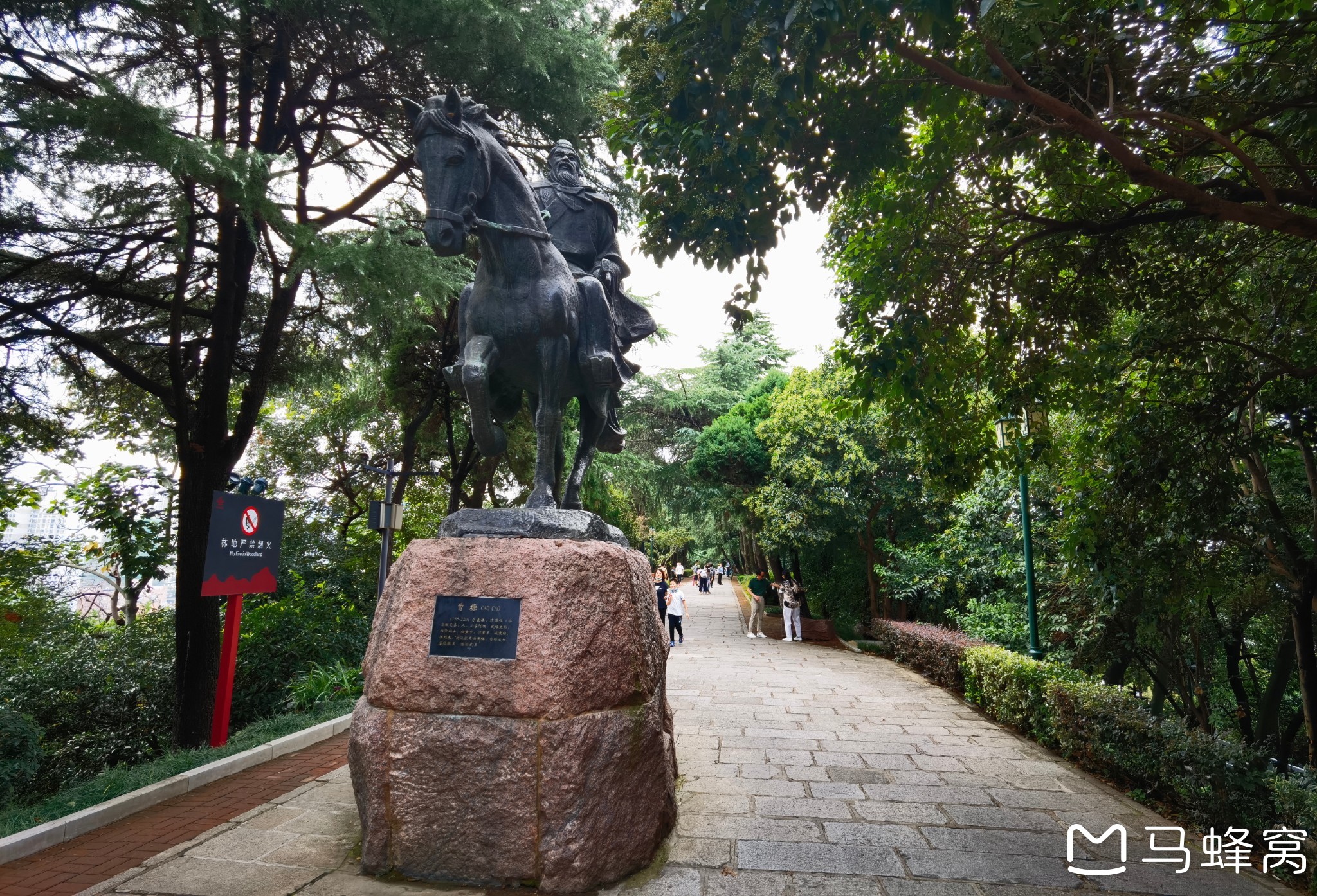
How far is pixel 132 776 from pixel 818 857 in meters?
4.96

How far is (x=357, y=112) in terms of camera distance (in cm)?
894

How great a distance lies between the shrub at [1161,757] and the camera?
429 centimetres

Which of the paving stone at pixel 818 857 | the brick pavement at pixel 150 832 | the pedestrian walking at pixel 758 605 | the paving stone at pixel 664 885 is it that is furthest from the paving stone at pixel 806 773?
the pedestrian walking at pixel 758 605

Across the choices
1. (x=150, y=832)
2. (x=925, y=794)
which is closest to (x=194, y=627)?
(x=150, y=832)

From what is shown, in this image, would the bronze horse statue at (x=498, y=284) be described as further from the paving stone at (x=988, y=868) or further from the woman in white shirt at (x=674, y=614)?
the woman in white shirt at (x=674, y=614)

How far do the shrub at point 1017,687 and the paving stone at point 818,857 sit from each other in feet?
11.8

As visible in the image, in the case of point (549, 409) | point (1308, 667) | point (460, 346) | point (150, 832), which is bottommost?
point (150, 832)

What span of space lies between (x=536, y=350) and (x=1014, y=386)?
463 centimetres

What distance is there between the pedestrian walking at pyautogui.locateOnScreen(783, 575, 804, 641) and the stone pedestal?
1302cm

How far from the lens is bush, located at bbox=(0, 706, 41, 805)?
5.57 metres

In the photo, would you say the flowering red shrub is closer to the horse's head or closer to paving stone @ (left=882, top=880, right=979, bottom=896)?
paving stone @ (left=882, top=880, right=979, bottom=896)

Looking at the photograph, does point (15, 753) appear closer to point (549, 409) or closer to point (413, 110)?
point (549, 409)

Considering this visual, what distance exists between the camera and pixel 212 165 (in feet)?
18.1

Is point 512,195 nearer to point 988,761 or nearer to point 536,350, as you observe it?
point 536,350
